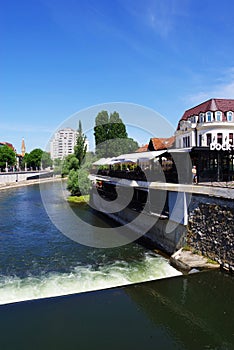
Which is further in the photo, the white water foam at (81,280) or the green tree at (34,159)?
the green tree at (34,159)

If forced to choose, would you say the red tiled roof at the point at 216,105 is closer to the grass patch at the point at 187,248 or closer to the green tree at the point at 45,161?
the grass patch at the point at 187,248

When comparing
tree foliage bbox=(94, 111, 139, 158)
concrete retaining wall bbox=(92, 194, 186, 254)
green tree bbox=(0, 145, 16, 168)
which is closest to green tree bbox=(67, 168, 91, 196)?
tree foliage bbox=(94, 111, 139, 158)

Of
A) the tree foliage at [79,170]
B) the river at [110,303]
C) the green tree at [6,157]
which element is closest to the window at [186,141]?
the tree foliage at [79,170]

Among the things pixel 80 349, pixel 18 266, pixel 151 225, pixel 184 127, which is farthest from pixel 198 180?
pixel 184 127

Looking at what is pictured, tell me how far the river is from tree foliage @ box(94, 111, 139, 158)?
3879 centimetres

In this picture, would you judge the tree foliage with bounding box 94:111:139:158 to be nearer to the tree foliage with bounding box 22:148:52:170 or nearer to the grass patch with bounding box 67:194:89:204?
the grass patch with bounding box 67:194:89:204

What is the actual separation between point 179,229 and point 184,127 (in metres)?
22.7

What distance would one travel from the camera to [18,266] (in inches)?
593

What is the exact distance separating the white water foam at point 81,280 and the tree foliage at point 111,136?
132 feet

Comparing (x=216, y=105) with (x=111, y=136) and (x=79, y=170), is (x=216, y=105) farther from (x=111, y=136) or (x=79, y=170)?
(x=111, y=136)

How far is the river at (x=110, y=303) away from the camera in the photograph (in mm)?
9172

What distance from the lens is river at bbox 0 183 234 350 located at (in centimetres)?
917

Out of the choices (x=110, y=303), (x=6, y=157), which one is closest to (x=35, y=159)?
(x=6, y=157)

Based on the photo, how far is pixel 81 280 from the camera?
516 inches
